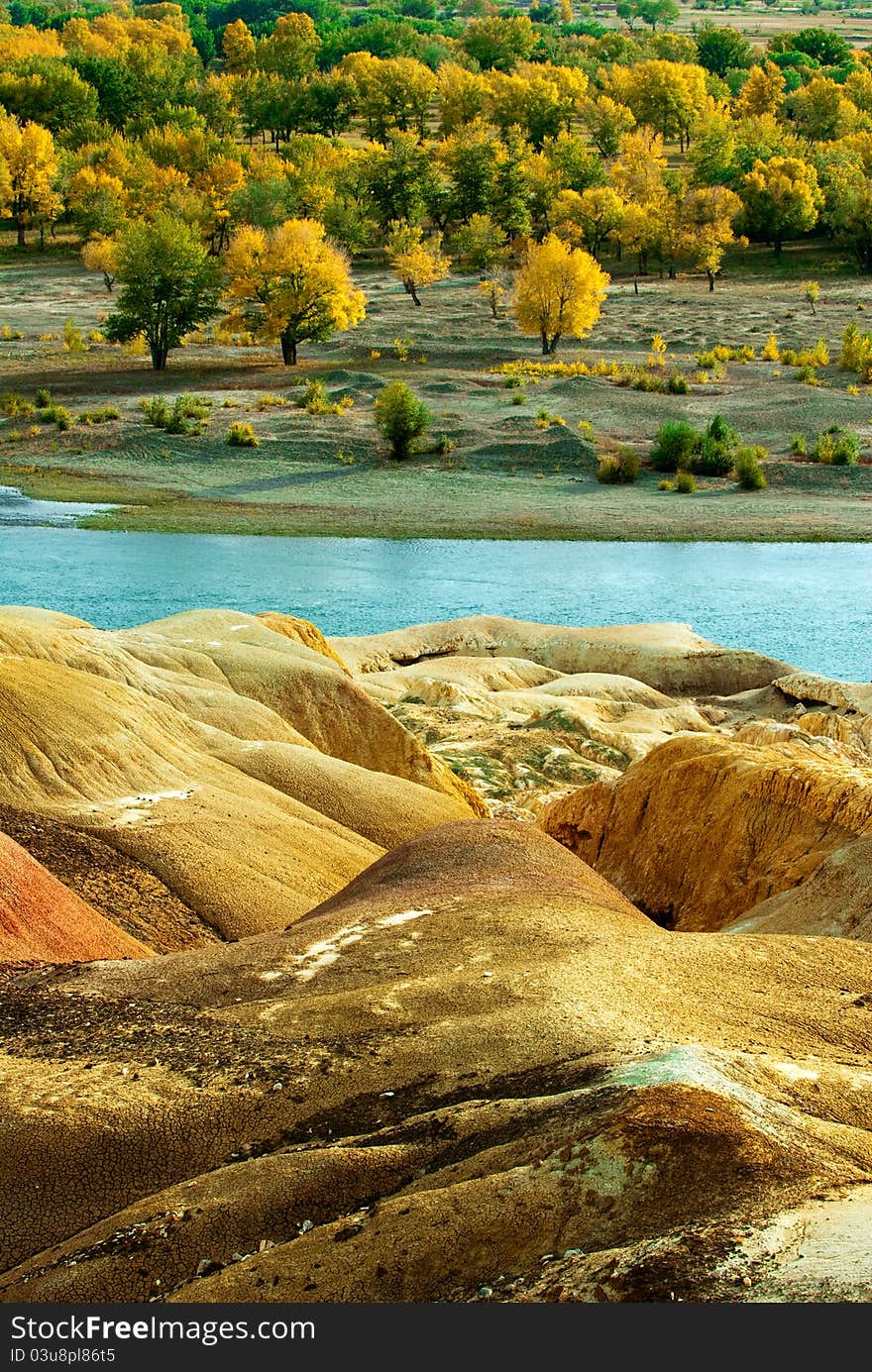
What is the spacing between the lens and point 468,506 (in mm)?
62906

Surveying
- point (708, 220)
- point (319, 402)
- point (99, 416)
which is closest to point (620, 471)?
point (319, 402)

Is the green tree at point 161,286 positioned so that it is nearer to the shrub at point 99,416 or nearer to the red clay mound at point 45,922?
the shrub at point 99,416

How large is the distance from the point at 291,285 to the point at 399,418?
686 inches

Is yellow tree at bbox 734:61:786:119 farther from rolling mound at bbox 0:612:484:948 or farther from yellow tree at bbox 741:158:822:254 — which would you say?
rolling mound at bbox 0:612:484:948

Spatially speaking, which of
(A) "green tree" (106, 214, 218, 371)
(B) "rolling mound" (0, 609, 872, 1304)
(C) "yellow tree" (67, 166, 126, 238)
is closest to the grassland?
(A) "green tree" (106, 214, 218, 371)

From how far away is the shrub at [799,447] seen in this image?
68812mm

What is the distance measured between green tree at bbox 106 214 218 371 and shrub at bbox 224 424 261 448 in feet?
45.9

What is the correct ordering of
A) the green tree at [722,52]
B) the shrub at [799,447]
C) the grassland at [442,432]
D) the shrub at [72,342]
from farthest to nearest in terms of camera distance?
the green tree at [722,52]
the shrub at [72,342]
the shrub at [799,447]
the grassland at [442,432]

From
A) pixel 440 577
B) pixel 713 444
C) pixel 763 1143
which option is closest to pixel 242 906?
pixel 763 1143

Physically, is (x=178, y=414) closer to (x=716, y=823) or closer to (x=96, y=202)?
(x=96, y=202)

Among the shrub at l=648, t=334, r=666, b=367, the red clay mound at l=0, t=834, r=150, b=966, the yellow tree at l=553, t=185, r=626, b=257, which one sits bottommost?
the red clay mound at l=0, t=834, r=150, b=966

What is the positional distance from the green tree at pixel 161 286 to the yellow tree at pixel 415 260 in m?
18.5

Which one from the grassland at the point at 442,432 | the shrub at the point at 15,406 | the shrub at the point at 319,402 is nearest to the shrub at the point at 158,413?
the grassland at the point at 442,432

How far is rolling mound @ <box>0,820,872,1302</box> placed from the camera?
7.58 meters
